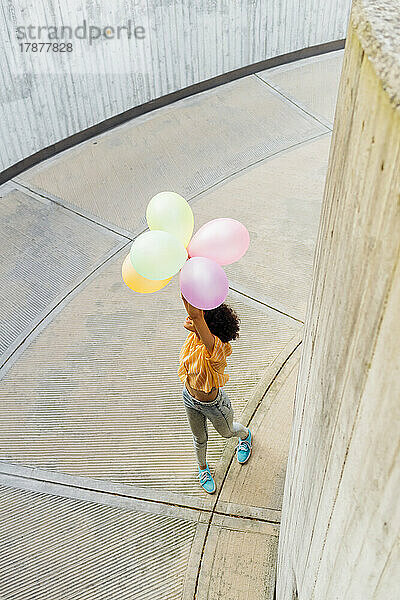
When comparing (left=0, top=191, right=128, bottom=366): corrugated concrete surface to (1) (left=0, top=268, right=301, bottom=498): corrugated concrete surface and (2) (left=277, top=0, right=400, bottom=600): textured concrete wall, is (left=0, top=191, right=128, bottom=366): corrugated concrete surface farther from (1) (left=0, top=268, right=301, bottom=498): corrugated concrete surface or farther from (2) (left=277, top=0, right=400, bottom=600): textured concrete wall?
(2) (left=277, top=0, right=400, bottom=600): textured concrete wall

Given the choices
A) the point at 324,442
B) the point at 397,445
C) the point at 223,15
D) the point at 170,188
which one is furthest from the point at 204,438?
the point at 223,15

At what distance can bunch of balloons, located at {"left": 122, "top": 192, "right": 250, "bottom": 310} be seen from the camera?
255 centimetres

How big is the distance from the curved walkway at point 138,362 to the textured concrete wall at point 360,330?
1821 millimetres

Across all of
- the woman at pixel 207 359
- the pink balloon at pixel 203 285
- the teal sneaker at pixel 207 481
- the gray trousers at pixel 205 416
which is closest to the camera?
the pink balloon at pixel 203 285

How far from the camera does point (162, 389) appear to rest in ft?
14.4

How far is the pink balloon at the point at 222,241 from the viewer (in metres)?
2.76

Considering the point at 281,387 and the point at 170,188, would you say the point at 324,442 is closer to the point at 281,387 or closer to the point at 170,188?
the point at 281,387

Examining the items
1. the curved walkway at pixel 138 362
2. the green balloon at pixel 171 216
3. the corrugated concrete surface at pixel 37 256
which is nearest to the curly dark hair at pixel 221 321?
the green balloon at pixel 171 216

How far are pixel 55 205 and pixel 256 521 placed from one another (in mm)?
3915

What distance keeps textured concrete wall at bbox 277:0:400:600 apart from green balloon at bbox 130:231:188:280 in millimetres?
928

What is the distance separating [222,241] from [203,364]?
0.63 meters

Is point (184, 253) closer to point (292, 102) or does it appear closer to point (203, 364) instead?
point (203, 364)

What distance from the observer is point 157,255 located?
8.50 feet

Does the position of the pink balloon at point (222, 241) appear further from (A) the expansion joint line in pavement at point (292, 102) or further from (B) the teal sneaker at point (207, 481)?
(A) the expansion joint line in pavement at point (292, 102)
